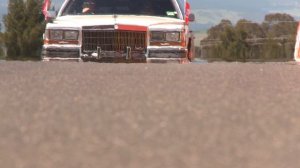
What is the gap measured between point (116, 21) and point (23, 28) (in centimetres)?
1890

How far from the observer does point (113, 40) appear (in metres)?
12.7

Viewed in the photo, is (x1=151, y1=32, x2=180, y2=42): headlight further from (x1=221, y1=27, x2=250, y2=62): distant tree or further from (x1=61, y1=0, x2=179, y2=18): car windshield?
(x1=221, y1=27, x2=250, y2=62): distant tree

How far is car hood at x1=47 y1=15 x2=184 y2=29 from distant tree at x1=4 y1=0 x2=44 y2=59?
51.3ft

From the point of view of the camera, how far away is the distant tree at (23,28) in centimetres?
2919

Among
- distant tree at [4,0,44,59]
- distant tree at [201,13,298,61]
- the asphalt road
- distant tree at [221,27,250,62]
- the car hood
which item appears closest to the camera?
the asphalt road

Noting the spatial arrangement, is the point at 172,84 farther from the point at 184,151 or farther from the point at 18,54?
the point at 18,54

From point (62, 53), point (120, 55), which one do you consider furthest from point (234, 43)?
point (62, 53)

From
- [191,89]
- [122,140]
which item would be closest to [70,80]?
[191,89]

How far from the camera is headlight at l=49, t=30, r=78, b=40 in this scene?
12359 mm

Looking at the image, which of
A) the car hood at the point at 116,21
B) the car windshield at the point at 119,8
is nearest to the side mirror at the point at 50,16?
the car windshield at the point at 119,8

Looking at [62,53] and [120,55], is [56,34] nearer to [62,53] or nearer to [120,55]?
[62,53]

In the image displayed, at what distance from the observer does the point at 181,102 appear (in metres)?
5.25

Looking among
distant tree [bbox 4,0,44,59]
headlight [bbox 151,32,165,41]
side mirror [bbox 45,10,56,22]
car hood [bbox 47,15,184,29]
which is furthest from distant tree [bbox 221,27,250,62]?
headlight [bbox 151,32,165,41]

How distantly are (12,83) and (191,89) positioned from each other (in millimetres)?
1800
